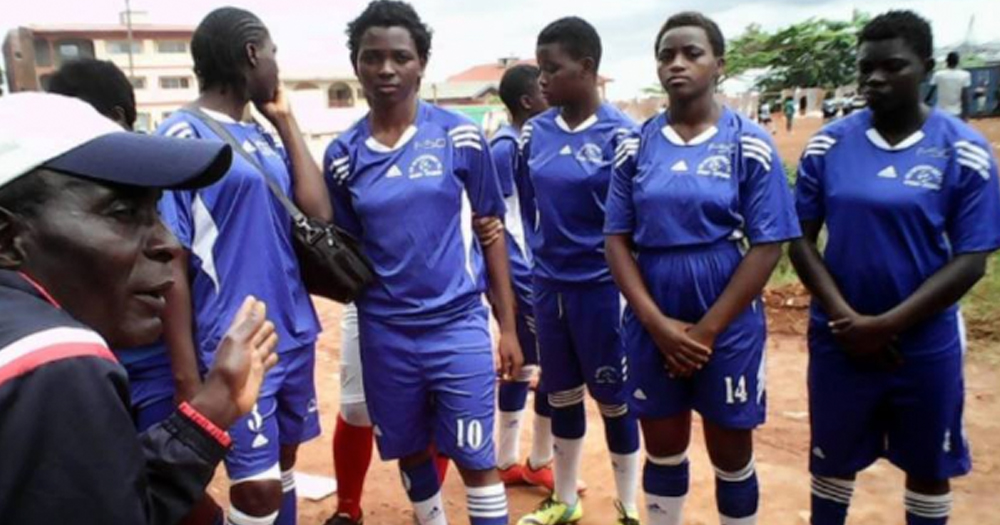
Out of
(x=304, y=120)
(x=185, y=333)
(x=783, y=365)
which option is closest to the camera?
(x=185, y=333)

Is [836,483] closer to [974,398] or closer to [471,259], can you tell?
[471,259]

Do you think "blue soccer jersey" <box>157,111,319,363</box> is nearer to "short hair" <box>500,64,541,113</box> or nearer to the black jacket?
the black jacket

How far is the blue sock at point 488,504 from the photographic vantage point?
3.17 meters

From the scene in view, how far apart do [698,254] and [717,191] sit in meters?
0.24

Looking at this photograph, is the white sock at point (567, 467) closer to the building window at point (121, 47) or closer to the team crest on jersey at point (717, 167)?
the team crest on jersey at point (717, 167)

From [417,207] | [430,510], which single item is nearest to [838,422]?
[430,510]

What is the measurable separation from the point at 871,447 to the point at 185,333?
2.48 metres

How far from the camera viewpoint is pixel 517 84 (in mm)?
5027

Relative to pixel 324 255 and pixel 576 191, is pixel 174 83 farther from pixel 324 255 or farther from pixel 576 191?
pixel 324 255

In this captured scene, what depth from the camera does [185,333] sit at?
Answer: 102 inches

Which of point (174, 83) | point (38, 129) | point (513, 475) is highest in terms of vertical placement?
point (38, 129)

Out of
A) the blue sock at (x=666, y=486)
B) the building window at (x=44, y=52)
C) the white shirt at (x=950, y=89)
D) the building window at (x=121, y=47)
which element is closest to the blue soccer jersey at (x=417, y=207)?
the blue sock at (x=666, y=486)

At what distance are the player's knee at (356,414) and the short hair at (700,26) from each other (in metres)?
2.07

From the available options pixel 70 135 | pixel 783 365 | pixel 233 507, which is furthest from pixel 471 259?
pixel 783 365
